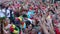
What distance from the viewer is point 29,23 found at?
20.4 ft

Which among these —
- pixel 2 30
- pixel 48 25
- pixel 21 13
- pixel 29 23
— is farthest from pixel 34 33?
pixel 21 13

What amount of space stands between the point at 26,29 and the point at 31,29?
155 millimetres

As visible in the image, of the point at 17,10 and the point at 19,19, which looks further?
the point at 17,10

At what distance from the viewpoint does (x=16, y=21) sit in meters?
6.28

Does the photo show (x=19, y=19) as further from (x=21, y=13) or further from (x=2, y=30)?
(x=2, y=30)

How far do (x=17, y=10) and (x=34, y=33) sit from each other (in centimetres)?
250

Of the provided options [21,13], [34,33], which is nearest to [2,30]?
[34,33]

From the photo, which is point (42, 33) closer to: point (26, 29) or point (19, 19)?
point (26, 29)

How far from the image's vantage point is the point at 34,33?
5113 mm

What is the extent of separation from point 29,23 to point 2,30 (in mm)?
1456

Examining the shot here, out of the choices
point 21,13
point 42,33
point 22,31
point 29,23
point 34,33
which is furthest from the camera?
point 21,13

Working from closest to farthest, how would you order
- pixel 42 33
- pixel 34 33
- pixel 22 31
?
1. pixel 42 33
2. pixel 34 33
3. pixel 22 31

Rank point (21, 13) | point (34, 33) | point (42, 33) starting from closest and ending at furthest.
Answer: point (42, 33) → point (34, 33) → point (21, 13)

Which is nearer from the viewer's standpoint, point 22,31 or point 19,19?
point 22,31
